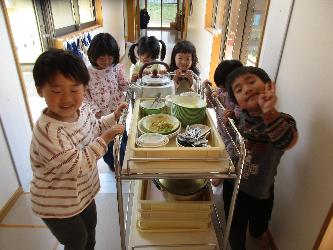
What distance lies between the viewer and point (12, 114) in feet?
4.67

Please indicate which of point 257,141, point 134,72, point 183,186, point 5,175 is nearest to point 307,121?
point 257,141

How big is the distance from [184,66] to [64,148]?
3.27 feet

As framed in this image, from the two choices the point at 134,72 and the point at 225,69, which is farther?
the point at 134,72

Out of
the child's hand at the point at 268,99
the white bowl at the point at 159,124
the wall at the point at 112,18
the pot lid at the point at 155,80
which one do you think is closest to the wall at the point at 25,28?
the wall at the point at 112,18

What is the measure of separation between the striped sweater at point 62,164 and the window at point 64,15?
214 centimetres

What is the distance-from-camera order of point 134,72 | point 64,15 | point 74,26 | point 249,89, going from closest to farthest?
point 249,89, point 134,72, point 64,15, point 74,26

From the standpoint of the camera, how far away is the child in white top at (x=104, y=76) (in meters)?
1.34

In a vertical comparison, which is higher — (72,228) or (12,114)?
(12,114)

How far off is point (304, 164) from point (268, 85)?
404 mm

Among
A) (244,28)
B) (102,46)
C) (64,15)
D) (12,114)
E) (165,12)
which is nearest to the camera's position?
(102,46)

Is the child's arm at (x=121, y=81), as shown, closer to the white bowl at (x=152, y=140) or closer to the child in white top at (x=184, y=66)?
the child in white top at (x=184, y=66)

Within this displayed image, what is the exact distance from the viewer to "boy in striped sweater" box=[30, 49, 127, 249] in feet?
2.28

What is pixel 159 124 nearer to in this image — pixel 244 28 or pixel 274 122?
pixel 274 122

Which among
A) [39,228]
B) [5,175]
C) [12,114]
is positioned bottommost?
[39,228]
